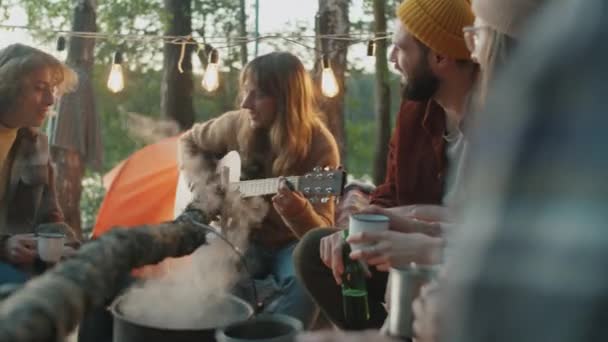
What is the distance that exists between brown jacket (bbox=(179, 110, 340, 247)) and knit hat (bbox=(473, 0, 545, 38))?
1539 millimetres

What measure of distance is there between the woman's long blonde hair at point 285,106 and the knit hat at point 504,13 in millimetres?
1671

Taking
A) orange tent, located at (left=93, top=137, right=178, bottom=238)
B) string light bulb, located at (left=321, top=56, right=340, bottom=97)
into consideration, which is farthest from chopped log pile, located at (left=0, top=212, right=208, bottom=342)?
string light bulb, located at (left=321, top=56, right=340, bottom=97)

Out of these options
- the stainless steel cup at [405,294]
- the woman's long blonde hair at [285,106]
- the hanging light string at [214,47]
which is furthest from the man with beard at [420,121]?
A: the hanging light string at [214,47]

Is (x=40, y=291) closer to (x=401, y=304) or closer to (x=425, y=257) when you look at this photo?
(x=401, y=304)

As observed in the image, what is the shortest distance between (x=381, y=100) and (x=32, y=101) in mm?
7705

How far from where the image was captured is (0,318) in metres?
1.16

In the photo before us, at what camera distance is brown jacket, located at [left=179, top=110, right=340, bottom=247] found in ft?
11.4

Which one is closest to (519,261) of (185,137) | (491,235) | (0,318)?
(491,235)

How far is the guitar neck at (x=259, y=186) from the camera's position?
3.66 m

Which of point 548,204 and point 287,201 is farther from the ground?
point 548,204

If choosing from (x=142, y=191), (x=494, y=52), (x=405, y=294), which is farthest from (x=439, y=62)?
(x=142, y=191)

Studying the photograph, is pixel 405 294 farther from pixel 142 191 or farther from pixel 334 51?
pixel 334 51

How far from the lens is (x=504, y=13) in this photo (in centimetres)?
214

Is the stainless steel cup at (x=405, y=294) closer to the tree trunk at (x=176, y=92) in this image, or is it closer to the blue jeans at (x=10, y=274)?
the blue jeans at (x=10, y=274)
